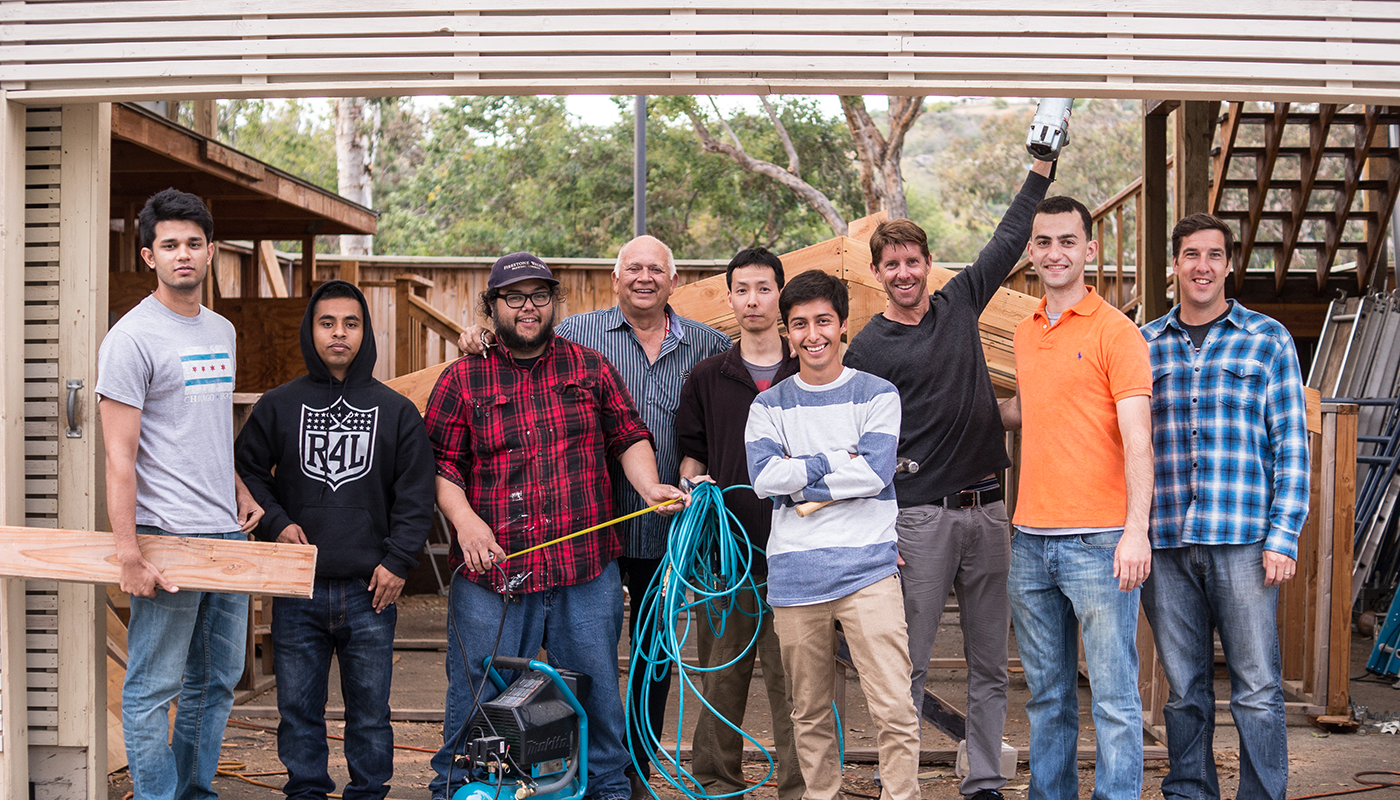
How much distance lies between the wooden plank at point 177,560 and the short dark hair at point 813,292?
1.54 m

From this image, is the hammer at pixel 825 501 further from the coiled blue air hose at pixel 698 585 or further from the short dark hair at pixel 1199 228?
the short dark hair at pixel 1199 228

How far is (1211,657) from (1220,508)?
19.2 inches

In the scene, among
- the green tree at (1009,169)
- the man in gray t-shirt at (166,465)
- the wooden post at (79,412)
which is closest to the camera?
the man in gray t-shirt at (166,465)

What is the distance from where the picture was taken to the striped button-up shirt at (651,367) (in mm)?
3861

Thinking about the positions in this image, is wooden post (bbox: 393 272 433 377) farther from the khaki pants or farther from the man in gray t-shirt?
the khaki pants

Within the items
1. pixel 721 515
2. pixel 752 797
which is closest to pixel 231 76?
pixel 721 515

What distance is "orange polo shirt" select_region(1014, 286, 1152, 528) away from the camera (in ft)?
10.3

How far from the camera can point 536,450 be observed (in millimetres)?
3570

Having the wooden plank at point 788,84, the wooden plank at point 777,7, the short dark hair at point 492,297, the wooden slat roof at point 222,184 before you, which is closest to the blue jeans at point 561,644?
the short dark hair at point 492,297

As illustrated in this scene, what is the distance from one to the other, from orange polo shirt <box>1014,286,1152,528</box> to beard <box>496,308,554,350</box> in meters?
1.56

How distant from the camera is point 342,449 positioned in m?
3.49

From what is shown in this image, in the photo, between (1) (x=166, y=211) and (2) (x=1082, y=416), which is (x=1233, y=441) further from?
(1) (x=166, y=211)

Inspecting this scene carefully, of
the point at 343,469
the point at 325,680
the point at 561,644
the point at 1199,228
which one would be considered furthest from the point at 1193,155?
the point at 325,680

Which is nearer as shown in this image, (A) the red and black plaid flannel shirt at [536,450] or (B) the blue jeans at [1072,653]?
(B) the blue jeans at [1072,653]
